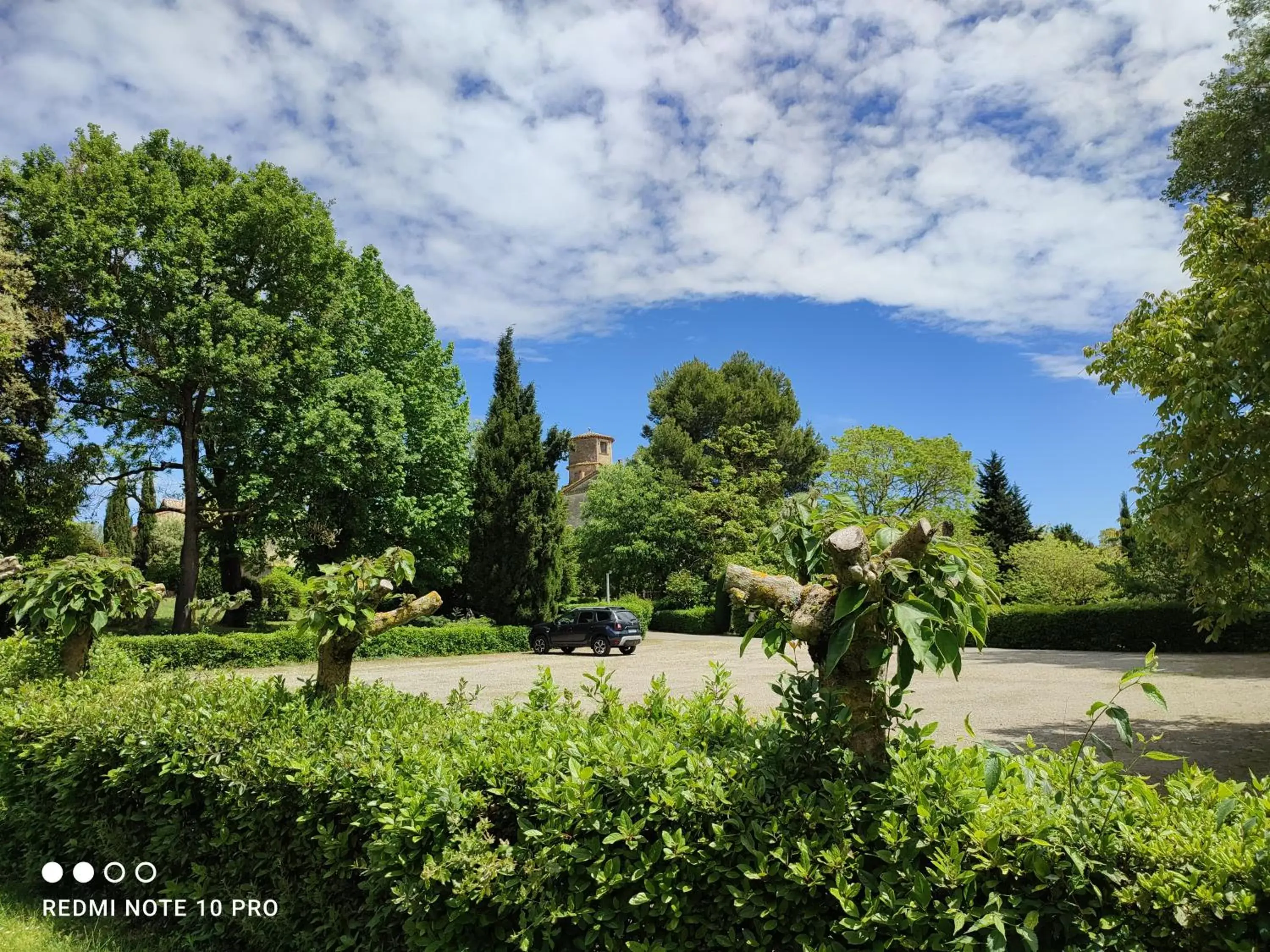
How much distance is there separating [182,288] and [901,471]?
90.5 ft

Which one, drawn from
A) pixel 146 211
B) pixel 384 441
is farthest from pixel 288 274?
pixel 384 441

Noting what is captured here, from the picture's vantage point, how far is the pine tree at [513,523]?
2566 centimetres

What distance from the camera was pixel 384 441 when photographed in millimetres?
23250

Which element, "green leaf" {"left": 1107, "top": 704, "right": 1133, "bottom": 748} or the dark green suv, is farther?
the dark green suv

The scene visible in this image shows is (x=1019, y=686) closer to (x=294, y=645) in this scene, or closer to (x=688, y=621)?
(x=294, y=645)

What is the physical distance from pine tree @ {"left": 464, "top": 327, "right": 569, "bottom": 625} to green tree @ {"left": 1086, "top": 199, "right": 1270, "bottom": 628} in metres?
20.6

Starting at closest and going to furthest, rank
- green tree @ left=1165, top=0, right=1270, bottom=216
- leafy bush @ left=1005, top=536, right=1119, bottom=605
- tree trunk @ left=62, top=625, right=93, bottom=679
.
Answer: tree trunk @ left=62, top=625, right=93, bottom=679
green tree @ left=1165, top=0, right=1270, bottom=216
leafy bush @ left=1005, top=536, right=1119, bottom=605

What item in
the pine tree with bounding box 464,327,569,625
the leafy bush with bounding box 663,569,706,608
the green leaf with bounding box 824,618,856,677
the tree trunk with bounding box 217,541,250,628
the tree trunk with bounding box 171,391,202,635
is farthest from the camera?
the leafy bush with bounding box 663,569,706,608

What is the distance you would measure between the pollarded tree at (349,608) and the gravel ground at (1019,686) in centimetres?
157

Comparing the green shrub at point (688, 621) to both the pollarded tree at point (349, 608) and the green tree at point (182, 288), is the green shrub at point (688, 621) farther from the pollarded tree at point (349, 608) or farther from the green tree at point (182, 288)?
the pollarded tree at point (349, 608)

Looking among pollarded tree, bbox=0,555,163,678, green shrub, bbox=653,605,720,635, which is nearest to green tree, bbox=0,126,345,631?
pollarded tree, bbox=0,555,163,678

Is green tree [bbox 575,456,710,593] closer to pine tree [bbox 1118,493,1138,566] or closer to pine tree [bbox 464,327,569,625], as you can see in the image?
pine tree [bbox 464,327,569,625]

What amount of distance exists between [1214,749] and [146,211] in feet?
83.8

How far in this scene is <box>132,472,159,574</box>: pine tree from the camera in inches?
1155
